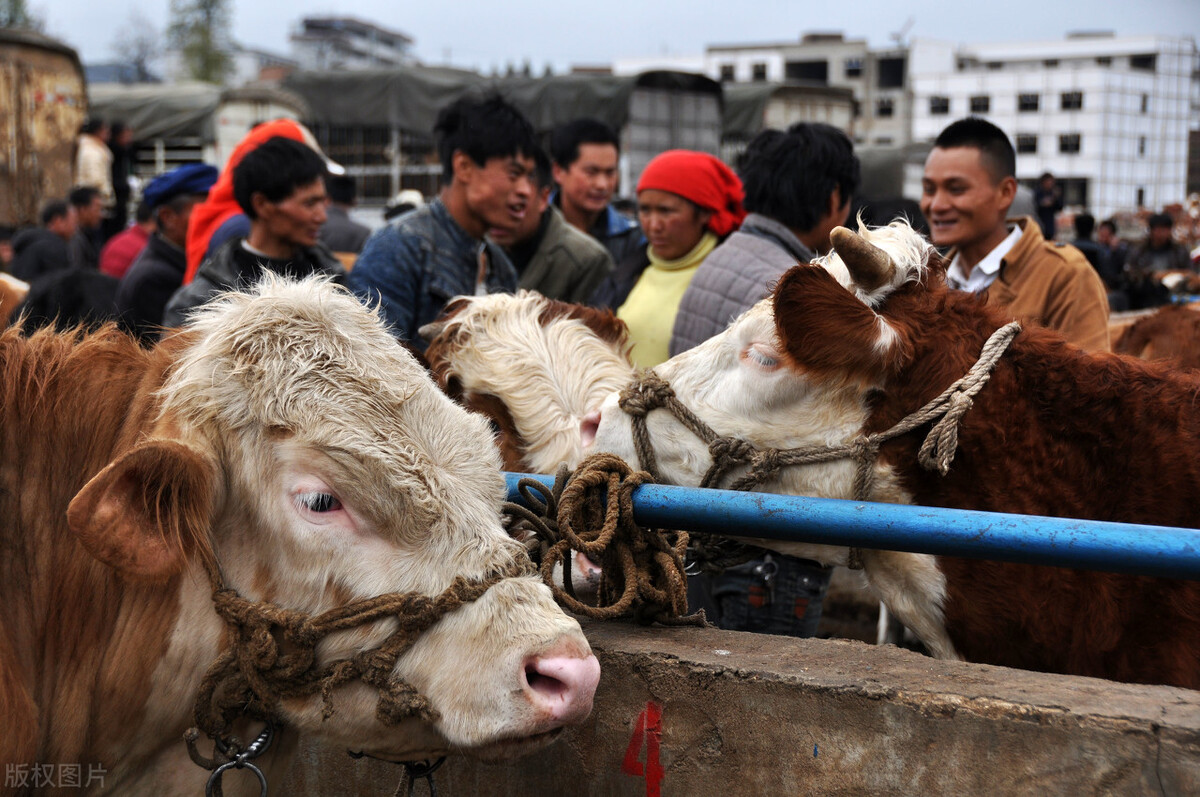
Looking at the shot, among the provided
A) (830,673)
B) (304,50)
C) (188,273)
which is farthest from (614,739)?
(304,50)

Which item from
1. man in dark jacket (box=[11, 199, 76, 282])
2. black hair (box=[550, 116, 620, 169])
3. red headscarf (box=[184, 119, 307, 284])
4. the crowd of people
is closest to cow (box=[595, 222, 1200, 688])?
the crowd of people

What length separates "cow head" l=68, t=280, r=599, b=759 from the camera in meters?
1.70

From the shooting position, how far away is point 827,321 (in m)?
2.31

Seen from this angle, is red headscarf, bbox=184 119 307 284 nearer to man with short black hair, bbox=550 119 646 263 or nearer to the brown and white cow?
man with short black hair, bbox=550 119 646 263

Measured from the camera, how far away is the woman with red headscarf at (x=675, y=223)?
4363 millimetres

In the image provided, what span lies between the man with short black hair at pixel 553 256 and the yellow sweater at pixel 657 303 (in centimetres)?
56

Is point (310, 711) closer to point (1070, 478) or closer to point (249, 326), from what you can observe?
point (249, 326)

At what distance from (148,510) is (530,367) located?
192 centimetres

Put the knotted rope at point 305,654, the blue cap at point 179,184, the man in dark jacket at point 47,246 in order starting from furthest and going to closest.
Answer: the man in dark jacket at point 47,246
the blue cap at point 179,184
the knotted rope at point 305,654

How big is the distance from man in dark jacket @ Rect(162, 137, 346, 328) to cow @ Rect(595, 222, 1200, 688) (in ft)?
7.96

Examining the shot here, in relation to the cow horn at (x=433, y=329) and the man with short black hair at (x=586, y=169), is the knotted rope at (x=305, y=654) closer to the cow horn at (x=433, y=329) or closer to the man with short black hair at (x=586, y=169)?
the cow horn at (x=433, y=329)

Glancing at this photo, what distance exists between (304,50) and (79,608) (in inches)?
3553

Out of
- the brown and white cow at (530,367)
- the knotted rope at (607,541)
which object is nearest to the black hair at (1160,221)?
the brown and white cow at (530,367)

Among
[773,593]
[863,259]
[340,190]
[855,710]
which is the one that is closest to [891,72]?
[340,190]
